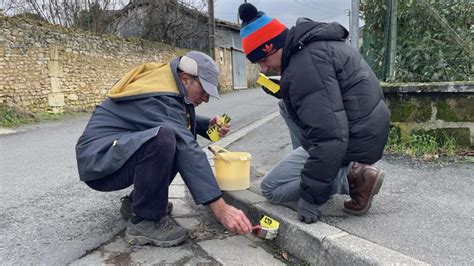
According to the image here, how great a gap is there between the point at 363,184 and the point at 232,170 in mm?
966

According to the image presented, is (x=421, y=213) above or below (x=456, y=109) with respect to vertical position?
below

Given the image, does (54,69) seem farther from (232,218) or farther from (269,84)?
(232,218)

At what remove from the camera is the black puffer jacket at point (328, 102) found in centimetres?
230

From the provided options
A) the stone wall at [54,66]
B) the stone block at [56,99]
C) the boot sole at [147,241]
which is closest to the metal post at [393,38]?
the boot sole at [147,241]

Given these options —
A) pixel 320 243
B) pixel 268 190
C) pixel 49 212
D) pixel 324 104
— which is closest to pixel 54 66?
pixel 49 212

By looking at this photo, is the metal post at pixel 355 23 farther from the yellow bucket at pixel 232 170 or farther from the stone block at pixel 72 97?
the stone block at pixel 72 97

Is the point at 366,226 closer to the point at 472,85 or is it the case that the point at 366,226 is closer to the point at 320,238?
the point at 320,238

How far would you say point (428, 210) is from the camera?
109 inches

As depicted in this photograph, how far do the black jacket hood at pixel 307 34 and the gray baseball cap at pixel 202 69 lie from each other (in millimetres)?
495

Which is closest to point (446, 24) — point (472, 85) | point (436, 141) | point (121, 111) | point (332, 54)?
point (472, 85)

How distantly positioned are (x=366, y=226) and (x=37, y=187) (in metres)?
3.04

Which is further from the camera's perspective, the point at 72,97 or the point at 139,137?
the point at 72,97

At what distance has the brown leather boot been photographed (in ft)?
8.29

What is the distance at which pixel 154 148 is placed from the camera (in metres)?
2.33
